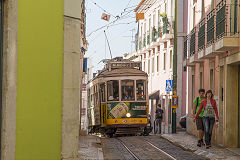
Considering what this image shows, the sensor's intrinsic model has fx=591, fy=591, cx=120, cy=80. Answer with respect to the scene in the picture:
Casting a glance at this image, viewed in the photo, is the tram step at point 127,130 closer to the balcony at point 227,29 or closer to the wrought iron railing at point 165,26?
the balcony at point 227,29

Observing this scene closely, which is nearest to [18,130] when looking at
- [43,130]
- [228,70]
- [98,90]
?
[43,130]

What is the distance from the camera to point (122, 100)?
2331 cm

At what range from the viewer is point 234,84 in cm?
1706

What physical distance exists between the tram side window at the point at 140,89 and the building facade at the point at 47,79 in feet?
41.3

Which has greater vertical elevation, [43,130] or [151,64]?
[151,64]

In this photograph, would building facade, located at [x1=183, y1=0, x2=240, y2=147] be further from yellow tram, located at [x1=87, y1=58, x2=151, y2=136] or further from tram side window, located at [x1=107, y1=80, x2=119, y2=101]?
tram side window, located at [x1=107, y1=80, x2=119, y2=101]

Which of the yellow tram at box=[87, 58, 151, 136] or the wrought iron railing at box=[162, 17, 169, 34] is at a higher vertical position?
the wrought iron railing at box=[162, 17, 169, 34]

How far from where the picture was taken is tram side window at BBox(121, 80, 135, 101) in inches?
920

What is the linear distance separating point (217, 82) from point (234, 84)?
6.69 ft

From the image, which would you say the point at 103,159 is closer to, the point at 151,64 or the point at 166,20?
the point at 166,20

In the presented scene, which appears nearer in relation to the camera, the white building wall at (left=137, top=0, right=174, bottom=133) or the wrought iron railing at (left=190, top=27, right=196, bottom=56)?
the wrought iron railing at (left=190, top=27, right=196, bottom=56)

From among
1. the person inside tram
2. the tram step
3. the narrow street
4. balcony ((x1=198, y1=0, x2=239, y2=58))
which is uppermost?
balcony ((x1=198, y1=0, x2=239, y2=58))

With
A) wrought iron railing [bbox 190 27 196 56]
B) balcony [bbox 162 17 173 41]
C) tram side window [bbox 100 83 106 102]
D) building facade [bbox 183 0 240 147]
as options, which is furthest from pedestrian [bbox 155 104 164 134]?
balcony [bbox 162 17 173 41]

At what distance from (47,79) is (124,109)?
12.9 m
